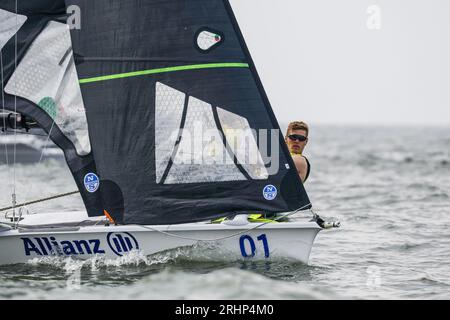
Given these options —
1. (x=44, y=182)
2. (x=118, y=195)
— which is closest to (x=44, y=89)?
(x=118, y=195)

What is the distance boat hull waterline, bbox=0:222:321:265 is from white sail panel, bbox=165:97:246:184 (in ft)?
1.69

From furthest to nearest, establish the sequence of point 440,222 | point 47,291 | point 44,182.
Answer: point 44,182
point 440,222
point 47,291

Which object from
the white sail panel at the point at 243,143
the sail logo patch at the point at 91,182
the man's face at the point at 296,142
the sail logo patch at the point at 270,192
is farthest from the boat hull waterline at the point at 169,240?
the man's face at the point at 296,142

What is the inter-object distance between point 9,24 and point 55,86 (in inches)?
32.5

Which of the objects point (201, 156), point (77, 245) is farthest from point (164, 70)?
point (77, 245)

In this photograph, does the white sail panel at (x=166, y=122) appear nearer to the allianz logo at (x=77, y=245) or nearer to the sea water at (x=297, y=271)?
the allianz logo at (x=77, y=245)

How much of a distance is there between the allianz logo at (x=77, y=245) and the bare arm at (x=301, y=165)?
79.2 inches

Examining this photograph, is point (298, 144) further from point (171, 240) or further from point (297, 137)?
point (171, 240)

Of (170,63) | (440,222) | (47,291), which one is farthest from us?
(440,222)

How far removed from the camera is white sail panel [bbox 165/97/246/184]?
8305mm

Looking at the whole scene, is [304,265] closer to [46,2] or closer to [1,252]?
[1,252]

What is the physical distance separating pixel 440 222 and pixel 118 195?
7.13 meters

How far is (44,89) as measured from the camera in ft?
28.3

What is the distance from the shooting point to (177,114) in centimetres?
832
